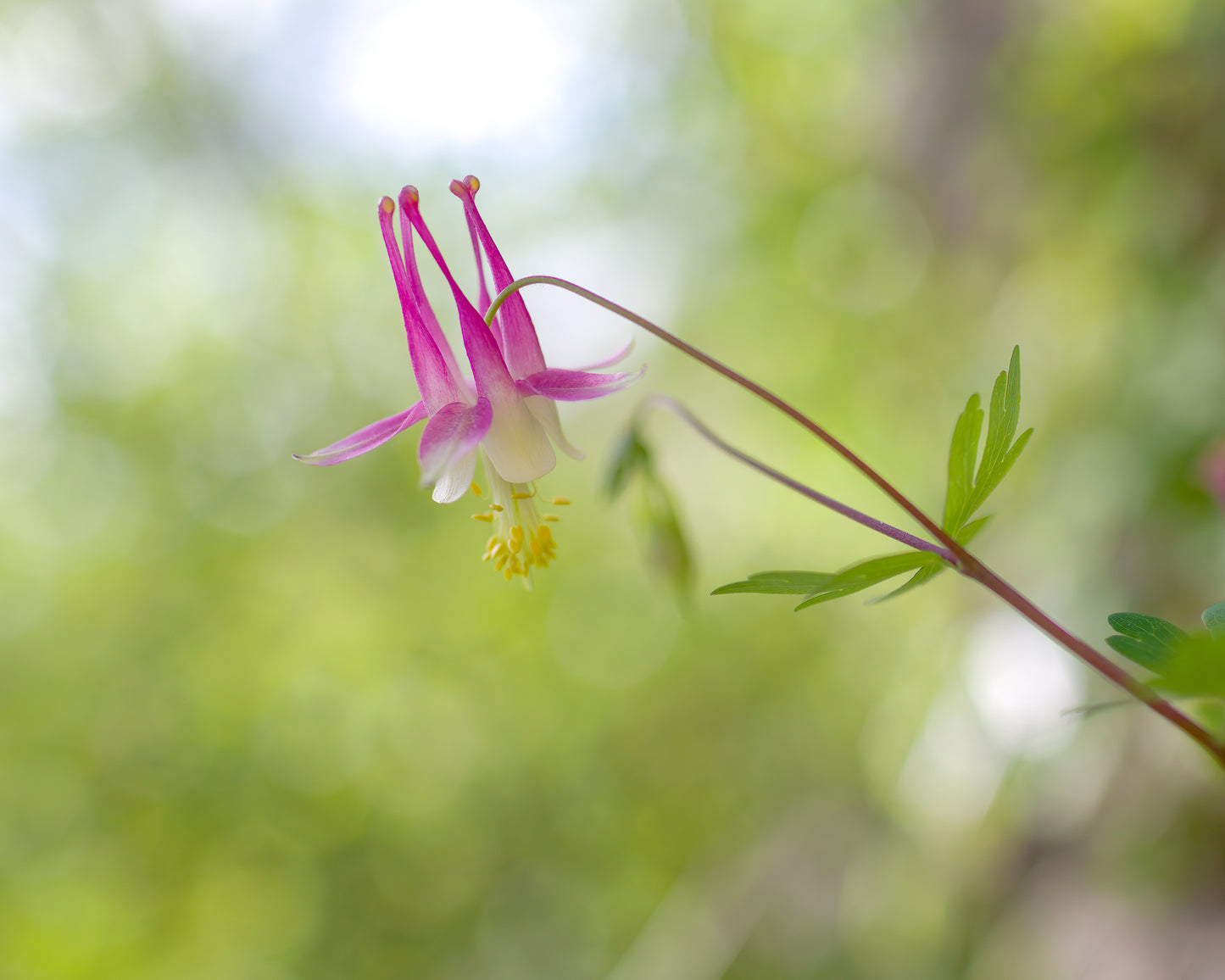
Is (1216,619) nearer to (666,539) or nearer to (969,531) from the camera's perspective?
(969,531)

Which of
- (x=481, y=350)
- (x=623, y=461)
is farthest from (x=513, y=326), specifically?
(x=623, y=461)

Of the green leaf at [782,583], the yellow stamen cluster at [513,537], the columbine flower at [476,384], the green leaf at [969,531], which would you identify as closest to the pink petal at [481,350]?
the columbine flower at [476,384]

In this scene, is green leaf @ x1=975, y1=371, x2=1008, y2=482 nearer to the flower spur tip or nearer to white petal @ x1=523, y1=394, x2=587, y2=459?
white petal @ x1=523, y1=394, x2=587, y2=459

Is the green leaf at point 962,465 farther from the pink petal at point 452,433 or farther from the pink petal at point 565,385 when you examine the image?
the pink petal at point 452,433

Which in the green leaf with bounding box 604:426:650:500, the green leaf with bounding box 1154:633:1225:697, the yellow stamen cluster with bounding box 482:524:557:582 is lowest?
the green leaf with bounding box 1154:633:1225:697

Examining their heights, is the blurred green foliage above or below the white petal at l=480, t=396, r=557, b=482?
above

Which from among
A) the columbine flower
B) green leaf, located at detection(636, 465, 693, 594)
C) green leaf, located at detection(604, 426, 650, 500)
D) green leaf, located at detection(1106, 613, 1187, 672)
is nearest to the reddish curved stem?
green leaf, located at detection(1106, 613, 1187, 672)

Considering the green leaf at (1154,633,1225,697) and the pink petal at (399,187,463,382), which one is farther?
the pink petal at (399,187,463,382)
